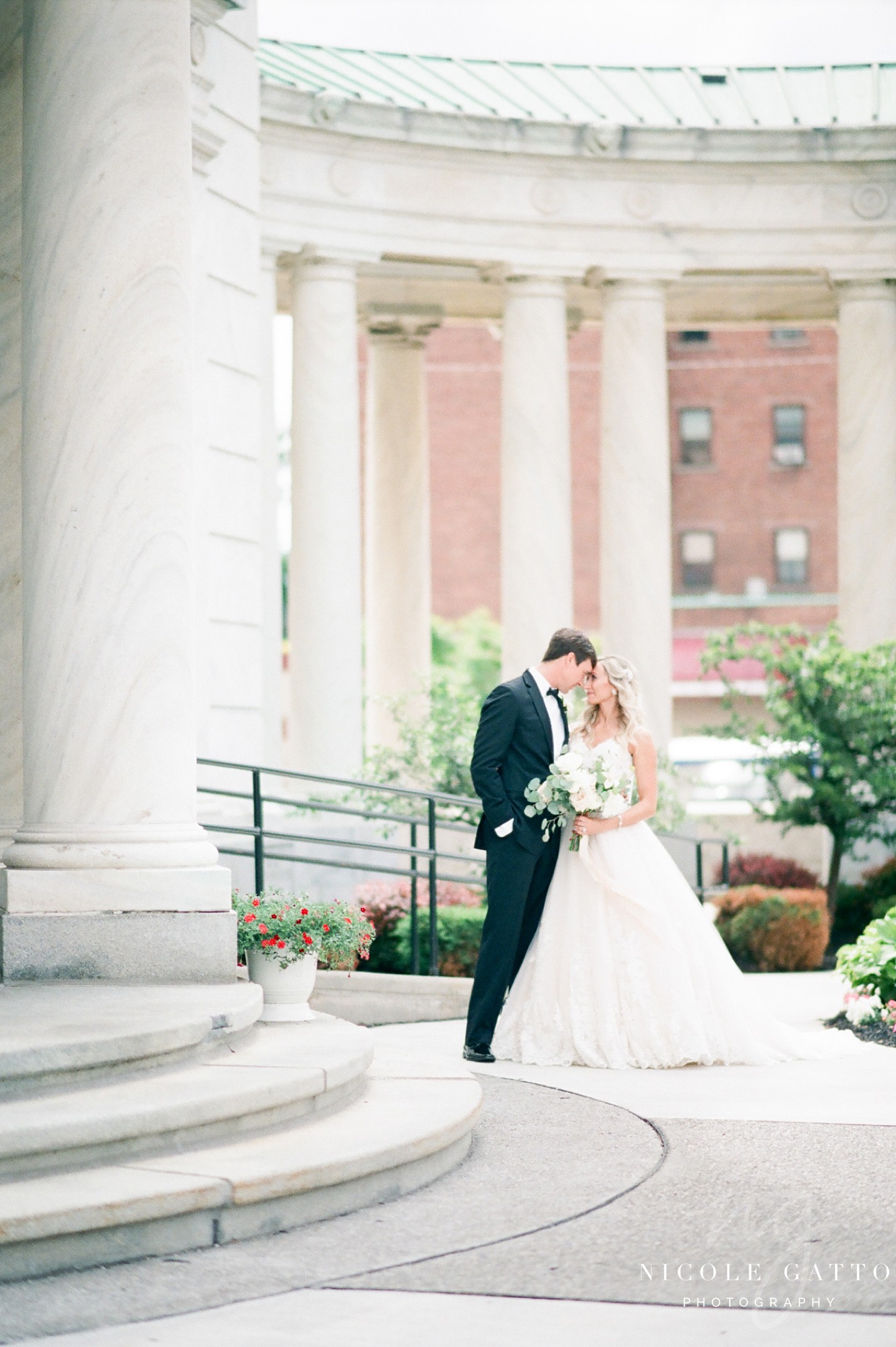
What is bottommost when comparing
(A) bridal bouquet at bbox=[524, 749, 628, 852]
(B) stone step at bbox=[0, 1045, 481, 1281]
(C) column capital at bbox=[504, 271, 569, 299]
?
(B) stone step at bbox=[0, 1045, 481, 1281]

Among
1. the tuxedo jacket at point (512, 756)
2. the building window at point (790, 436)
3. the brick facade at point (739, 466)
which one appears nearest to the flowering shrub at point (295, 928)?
the tuxedo jacket at point (512, 756)

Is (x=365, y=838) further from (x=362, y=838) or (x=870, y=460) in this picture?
(x=870, y=460)

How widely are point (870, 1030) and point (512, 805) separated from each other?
539cm

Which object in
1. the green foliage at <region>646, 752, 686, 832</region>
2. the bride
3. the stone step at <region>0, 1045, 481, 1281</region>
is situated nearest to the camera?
the stone step at <region>0, 1045, 481, 1281</region>

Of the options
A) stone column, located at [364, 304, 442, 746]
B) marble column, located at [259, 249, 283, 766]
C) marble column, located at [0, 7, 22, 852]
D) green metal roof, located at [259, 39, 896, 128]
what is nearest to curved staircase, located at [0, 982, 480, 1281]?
marble column, located at [0, 7, 22, 852]

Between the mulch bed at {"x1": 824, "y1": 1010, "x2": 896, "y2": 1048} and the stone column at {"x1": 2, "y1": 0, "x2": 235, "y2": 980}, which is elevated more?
the stone column at {"x1": 2, "y1": 0, "x2": 235, "y2": 980}

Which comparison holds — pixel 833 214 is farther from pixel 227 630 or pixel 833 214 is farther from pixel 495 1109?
pixel 495 1109

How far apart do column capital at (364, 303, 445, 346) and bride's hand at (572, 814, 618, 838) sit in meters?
28.7

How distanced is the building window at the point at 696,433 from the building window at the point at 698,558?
370 centimetres

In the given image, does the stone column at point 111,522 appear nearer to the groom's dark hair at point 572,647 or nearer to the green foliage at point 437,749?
the groom's dark hair at point 572,647

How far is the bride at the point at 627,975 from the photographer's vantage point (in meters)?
16.1

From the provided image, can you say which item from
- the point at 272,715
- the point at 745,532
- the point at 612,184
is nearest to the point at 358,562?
the point at 272,715

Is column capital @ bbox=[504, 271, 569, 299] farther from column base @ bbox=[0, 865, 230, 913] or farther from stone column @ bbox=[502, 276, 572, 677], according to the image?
column base @ bbox=[0, 865, 230, 913]

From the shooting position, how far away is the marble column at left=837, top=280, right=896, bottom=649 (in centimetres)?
3941
